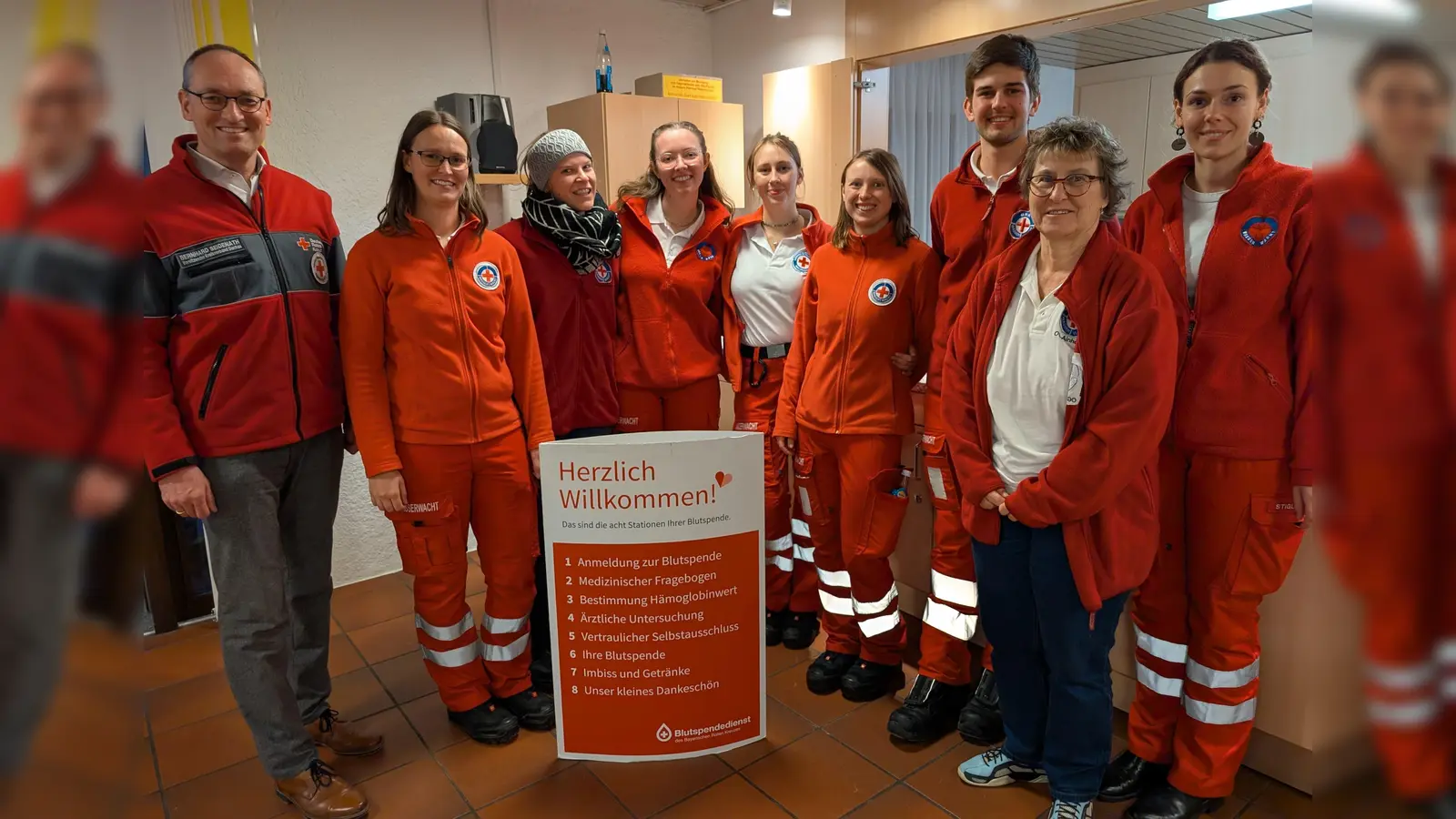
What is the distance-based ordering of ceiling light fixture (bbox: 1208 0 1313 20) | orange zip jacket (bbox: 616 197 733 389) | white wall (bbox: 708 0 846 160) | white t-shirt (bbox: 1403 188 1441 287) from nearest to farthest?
white t-shirt (bbox: 1403 188 1441 287), orange zip jacket (bbox: 616 197 733 389), ceiling light fixture (bbox: 1208 0 1313 20), white wall (bbox: 708 0 846 160)

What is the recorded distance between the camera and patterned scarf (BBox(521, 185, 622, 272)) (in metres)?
2.40

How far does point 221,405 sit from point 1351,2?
203cm

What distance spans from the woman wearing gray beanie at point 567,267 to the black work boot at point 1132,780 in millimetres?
1603

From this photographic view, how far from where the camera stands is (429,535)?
2.15 m

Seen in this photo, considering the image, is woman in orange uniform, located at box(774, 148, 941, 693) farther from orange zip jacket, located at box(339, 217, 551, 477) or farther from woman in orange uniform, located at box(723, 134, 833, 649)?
orange zip jacket, located at box(339, 217, 551, 477)

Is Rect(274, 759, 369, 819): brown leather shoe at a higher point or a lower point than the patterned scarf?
lower

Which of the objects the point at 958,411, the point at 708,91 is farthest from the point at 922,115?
the point at 958,411

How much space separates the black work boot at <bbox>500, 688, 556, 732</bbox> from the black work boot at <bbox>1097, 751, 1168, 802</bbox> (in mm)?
1444

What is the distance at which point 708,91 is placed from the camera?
164 inches

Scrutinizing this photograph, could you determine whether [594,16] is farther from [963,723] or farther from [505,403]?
[963,723]

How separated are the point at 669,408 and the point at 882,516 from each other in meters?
0.79

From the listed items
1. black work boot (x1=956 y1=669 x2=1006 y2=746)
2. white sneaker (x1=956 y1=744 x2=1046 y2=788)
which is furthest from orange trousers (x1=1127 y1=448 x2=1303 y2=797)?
black work boot (x1=956 y1=669 x2=1006 y2=746)

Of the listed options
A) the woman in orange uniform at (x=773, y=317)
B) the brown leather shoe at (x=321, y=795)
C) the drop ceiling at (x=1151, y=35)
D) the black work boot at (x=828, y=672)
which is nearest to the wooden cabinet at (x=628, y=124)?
the woman in orange uniform at (x=773, y=317)

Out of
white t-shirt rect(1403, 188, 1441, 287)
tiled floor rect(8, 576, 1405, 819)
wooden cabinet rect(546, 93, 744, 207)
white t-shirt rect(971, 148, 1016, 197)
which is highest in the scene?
wooden cabinet rect(546, 93, 744, 207)
